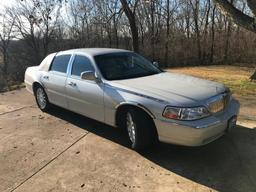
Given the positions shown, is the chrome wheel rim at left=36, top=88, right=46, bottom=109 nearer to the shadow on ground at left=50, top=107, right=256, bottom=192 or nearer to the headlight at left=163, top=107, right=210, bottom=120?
the shadow on ground at left=50, top=107, right=256, bottom=192

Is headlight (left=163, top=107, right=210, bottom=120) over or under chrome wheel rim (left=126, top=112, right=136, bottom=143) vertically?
over

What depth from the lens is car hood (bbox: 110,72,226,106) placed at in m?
4.45

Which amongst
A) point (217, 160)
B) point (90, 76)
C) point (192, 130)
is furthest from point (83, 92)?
point (217, 160)

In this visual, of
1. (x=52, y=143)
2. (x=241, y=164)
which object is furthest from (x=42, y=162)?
→ (x=241, y=164)

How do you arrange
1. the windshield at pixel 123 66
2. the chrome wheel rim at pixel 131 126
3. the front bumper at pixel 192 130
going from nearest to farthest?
the front bumper at pixel 192 130 < the chrome wheel rim at pixel 131 126 < the windshield at pixel 123 66

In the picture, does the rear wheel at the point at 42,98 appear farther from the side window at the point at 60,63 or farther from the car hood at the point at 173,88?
the car hood at the point at 173,88

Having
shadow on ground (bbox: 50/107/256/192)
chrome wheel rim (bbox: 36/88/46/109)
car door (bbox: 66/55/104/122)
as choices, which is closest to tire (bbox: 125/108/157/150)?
shadow on ground (bbox: 50/107/256/192)

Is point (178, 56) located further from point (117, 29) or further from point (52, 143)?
point (52, 143)

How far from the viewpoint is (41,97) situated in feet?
24.8

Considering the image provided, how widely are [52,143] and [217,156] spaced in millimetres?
2724

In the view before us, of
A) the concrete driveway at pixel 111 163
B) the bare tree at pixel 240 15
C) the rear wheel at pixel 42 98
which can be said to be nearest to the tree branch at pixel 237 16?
the bare tree at pixel 240 15

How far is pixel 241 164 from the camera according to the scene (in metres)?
4.42

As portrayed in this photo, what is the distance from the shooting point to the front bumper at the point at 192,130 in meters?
4.25

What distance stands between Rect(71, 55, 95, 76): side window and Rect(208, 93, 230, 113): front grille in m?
2.22
